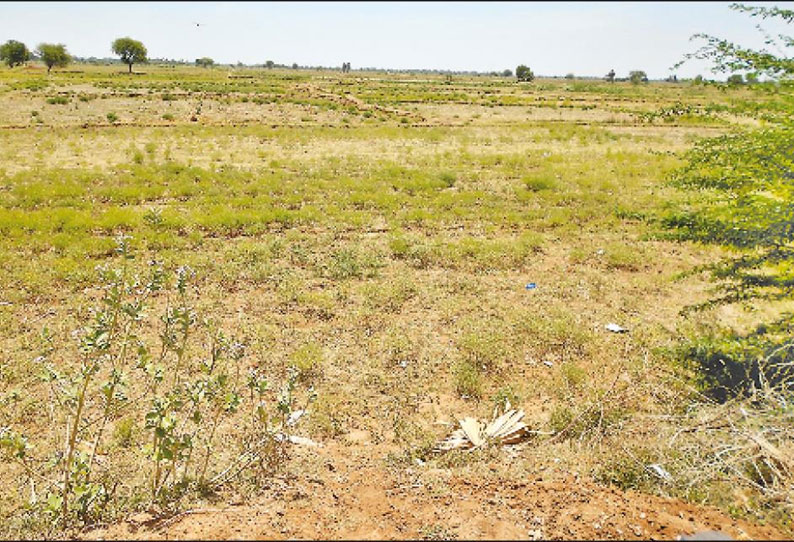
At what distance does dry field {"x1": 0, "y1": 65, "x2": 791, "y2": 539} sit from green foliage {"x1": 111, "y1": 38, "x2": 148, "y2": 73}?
3561 inches

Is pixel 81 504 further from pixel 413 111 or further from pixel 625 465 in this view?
pixel 413 111

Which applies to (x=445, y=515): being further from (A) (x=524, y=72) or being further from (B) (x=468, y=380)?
(A) (x=524, y=72)

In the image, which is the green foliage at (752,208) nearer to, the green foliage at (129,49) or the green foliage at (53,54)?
the green foliage at (53,54)

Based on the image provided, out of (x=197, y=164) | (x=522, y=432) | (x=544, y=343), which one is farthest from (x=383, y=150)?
(x=522, y=432)

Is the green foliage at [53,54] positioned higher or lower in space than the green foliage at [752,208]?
higher

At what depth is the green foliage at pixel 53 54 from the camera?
78812mm

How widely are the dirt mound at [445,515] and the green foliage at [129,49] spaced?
111797mm

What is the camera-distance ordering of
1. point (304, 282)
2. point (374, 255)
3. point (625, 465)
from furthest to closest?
point (374, 255), point (304, 282), point (625, 465)

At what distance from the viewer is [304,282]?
373 inches

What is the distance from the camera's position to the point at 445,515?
3551 mm

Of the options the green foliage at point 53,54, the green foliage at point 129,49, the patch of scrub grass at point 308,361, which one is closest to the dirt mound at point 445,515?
the patch of scrub grass at point 308,361

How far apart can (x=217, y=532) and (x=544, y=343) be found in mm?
5527

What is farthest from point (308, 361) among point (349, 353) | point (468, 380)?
point (468, 380)

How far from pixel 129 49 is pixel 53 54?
53.6 ft
